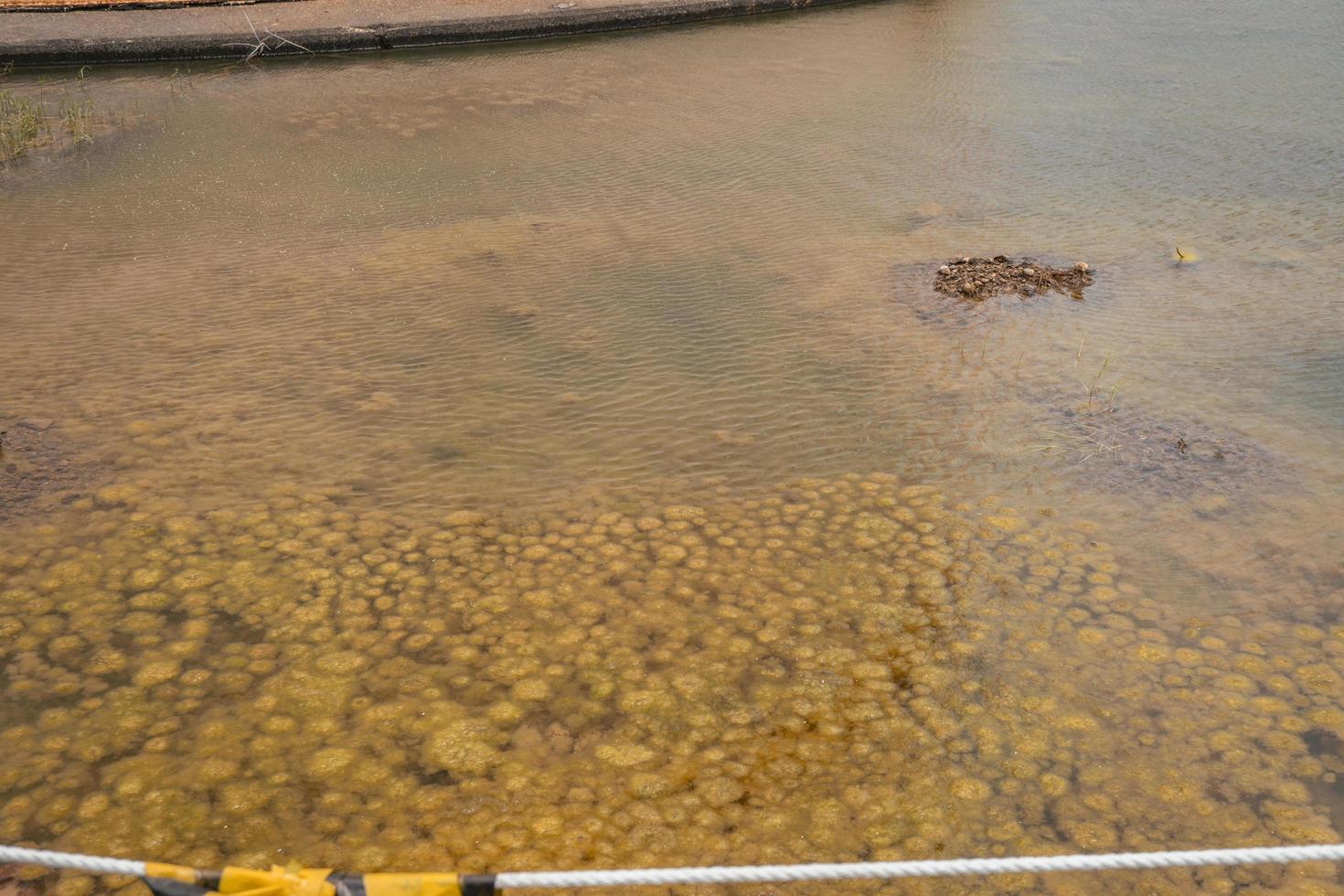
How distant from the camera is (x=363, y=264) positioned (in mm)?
5336

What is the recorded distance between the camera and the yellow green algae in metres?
2.46

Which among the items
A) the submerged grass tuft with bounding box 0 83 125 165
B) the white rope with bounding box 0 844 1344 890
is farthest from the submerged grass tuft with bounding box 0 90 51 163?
the white rope with bounding box 0 844 1344 890

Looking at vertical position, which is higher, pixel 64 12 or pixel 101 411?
pixel 64 12

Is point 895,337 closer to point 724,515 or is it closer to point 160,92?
point 724,515

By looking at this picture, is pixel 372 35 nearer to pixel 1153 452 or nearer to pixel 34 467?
pixel 34 467

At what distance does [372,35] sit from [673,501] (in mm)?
6630

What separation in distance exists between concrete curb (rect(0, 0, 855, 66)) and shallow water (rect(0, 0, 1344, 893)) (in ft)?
7.28

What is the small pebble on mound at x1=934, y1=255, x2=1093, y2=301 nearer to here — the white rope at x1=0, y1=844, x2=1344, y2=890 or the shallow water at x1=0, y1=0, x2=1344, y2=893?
the shallow water at x1=0, y1=0, x2=1344, y2=893

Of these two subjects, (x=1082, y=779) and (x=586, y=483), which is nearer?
(x=1082, y=779)

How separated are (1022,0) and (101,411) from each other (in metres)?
8.79

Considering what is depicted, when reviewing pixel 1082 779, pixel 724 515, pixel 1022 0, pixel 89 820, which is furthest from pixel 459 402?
pixel 1022 0

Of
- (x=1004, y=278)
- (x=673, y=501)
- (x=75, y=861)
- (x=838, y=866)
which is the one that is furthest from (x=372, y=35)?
(x=838, y=866)

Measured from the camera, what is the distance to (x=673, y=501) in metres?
3.64

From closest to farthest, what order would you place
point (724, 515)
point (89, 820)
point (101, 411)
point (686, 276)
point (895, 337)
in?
point (89, 820) → point (724, 515) → point (101, 411) → point (895, 337) → point (686, 276)
